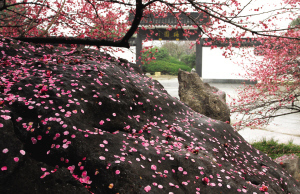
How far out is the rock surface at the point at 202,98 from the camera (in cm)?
758

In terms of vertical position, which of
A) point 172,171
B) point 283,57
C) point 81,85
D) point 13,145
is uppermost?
point 283,57

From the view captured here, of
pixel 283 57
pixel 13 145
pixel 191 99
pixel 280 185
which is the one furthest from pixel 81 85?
Answer: pixel 283 57

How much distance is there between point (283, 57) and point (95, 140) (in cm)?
726

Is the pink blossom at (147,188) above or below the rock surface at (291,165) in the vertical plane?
above

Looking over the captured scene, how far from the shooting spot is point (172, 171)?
2.81 m

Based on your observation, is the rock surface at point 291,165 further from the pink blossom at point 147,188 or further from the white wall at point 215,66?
the white wall at point 215,66

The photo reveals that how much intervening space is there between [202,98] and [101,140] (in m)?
5.62

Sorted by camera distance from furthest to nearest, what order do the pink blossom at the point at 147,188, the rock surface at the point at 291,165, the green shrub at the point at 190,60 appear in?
the green shrub at the point at 190,60 → the rock surface at the point at 291,165 → the pink blossom at the point at 147,188

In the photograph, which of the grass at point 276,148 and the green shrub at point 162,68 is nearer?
the grass at point 276,148

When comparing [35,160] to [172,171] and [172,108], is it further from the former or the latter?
[172,108]

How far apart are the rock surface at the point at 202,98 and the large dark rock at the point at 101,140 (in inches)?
114

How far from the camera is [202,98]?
25.5 ft

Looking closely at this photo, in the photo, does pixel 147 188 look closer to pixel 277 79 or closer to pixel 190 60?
pixel 277 79

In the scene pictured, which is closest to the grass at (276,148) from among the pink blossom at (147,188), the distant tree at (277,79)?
the distant tree at (277,79)
